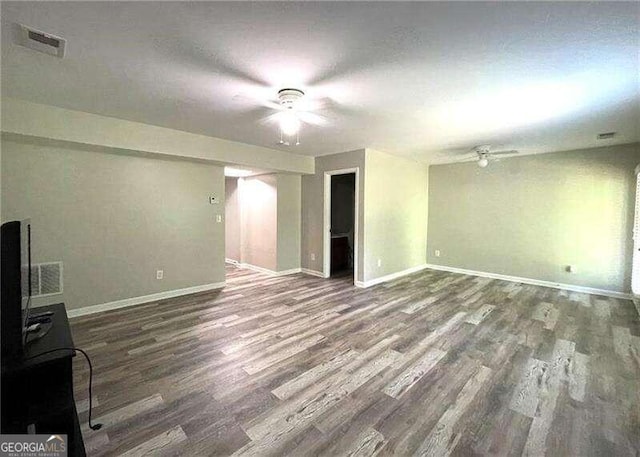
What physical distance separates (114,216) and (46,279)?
990mm

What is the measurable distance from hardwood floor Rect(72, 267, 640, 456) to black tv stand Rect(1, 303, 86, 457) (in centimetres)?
32

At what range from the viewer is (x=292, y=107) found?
2580 mm

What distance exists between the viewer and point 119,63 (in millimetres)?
2020

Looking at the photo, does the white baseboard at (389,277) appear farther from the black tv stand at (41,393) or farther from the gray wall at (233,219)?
the black tv stand at (41,393)

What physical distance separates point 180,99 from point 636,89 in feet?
13.4

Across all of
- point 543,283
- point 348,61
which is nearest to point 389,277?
point 543,283

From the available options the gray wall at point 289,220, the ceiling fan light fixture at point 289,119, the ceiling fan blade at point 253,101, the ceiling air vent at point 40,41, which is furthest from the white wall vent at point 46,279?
the gray wall at point 289,220

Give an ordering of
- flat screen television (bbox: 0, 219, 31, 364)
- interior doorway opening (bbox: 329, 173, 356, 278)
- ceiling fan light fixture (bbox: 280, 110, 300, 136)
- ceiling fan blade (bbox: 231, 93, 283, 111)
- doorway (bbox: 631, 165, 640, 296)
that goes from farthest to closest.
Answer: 1. interior doorway opening (bbox: 329, 173, 356, 278)
2. doorway (bbox: 631, 165, 640, 296)
3. ceiling fan light fixture (bbox: 280, 110, 300, 136)
4. ceiling fan blade (bbox: 231, 93, 283, 111)
5. flat screen television (bbox: 0, 219, 31, 364)

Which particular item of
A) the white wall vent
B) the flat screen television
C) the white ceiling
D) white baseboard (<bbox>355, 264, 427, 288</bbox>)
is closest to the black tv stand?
the flat screen television

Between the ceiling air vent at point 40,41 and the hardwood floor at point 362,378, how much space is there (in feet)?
7.89

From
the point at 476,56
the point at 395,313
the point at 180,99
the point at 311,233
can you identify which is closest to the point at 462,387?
the point at 395,313

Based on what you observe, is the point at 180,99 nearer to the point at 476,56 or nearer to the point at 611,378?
the point at 476,56

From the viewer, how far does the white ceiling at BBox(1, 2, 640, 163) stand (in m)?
1.50

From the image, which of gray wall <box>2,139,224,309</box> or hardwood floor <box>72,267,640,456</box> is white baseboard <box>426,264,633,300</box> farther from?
gray wall <box>2,139,224,309</box>
